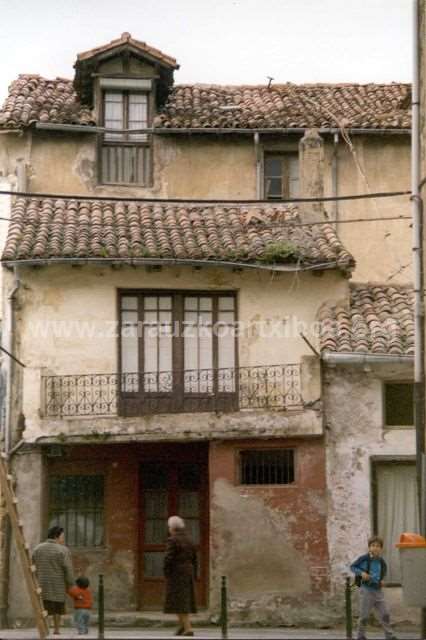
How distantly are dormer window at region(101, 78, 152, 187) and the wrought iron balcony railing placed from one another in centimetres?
498

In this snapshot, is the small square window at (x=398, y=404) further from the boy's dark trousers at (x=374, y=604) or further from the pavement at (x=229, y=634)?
the boy's dark trousers at (x=374, y=604)

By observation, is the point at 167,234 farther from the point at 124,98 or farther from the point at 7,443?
the point at 7,443

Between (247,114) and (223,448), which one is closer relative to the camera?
(223,448)

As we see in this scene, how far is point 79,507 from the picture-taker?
26.2m

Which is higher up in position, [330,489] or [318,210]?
[318,210]

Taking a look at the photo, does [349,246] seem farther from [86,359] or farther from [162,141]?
[86,359]

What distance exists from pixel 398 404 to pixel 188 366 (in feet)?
13.1

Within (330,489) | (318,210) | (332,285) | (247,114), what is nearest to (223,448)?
(330,489)

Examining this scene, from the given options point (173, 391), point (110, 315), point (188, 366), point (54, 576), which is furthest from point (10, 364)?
point (54, 576)

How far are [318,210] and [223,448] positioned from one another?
5.57 meters

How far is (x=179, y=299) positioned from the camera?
85.8 ft

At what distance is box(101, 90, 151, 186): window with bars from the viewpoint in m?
28.7

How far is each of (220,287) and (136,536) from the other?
4.96 metres

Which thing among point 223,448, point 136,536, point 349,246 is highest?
point 349,246
